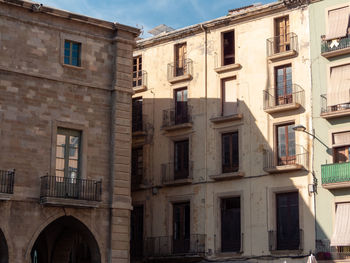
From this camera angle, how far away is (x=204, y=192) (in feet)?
106

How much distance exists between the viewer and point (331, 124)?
29.0 m

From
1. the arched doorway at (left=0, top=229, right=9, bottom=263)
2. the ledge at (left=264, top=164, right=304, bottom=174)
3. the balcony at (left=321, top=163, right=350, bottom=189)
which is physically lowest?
the arched doorway at (left=0, top=229, right=9, bottom=263)

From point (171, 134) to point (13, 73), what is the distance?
31.5ft

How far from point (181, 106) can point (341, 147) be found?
340 inches

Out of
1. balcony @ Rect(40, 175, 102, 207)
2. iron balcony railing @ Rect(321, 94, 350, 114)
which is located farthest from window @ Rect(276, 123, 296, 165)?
balcony @ Rect(40, 175, 102, 207)

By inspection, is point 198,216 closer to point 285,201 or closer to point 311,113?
point 285,201

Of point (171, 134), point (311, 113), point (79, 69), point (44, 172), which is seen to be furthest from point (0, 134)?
point (311, 113)

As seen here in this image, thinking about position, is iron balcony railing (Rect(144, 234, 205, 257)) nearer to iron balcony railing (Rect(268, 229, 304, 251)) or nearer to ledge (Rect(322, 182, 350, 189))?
iron balcony railing (Rect(268, 229, 304, 251))

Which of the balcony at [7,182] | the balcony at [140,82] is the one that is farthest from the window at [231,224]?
the balcony at [7,182]

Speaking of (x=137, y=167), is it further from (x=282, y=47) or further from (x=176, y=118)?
(x=282, y=47)

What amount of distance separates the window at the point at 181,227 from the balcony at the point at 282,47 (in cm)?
784

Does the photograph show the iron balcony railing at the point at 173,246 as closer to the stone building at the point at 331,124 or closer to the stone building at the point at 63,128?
the stone building at the point at 63,128

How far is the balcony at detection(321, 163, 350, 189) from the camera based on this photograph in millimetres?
27625

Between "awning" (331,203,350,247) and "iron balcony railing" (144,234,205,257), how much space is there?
6.55 meters
